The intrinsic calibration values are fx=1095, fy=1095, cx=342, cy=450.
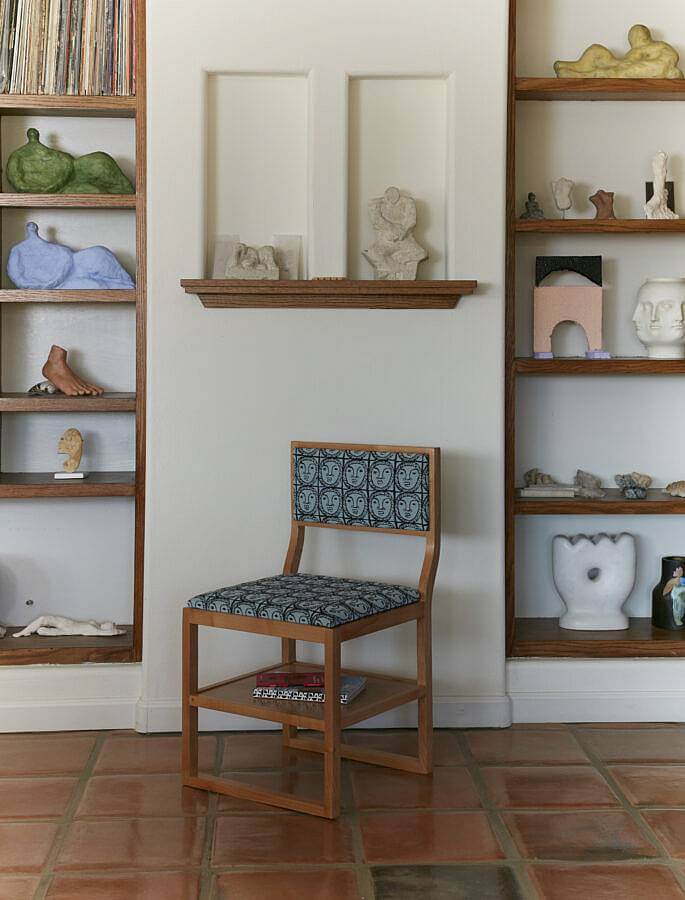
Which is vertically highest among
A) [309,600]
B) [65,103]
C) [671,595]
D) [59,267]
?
[65,103]

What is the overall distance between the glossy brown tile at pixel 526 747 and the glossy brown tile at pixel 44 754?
3.91 ft

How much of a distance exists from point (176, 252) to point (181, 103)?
46 cm

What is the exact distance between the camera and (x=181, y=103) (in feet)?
11.2

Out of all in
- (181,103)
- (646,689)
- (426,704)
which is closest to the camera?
(426,704)

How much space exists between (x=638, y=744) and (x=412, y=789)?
814 mm

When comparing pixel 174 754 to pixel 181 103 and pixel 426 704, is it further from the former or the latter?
pixel 181 103

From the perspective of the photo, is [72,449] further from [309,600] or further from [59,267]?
[309,600]

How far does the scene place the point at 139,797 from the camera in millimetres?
2961

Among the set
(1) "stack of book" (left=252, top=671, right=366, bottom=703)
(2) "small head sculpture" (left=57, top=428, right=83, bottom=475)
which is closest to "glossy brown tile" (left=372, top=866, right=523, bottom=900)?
(1) "stack of book" (left=252, top=671, right=366, bottom=703)

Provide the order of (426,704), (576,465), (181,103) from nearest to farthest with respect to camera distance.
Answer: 1. (426,704)
2. (181,103)
3. (576,465)

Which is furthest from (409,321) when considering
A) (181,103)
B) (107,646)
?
(107,646)

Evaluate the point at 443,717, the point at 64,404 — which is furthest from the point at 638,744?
the point at 64,404

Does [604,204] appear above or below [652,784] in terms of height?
above

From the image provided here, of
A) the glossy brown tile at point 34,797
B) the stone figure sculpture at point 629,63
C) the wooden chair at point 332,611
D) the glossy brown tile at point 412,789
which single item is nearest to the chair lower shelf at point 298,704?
the wooden chair at point 332,611
